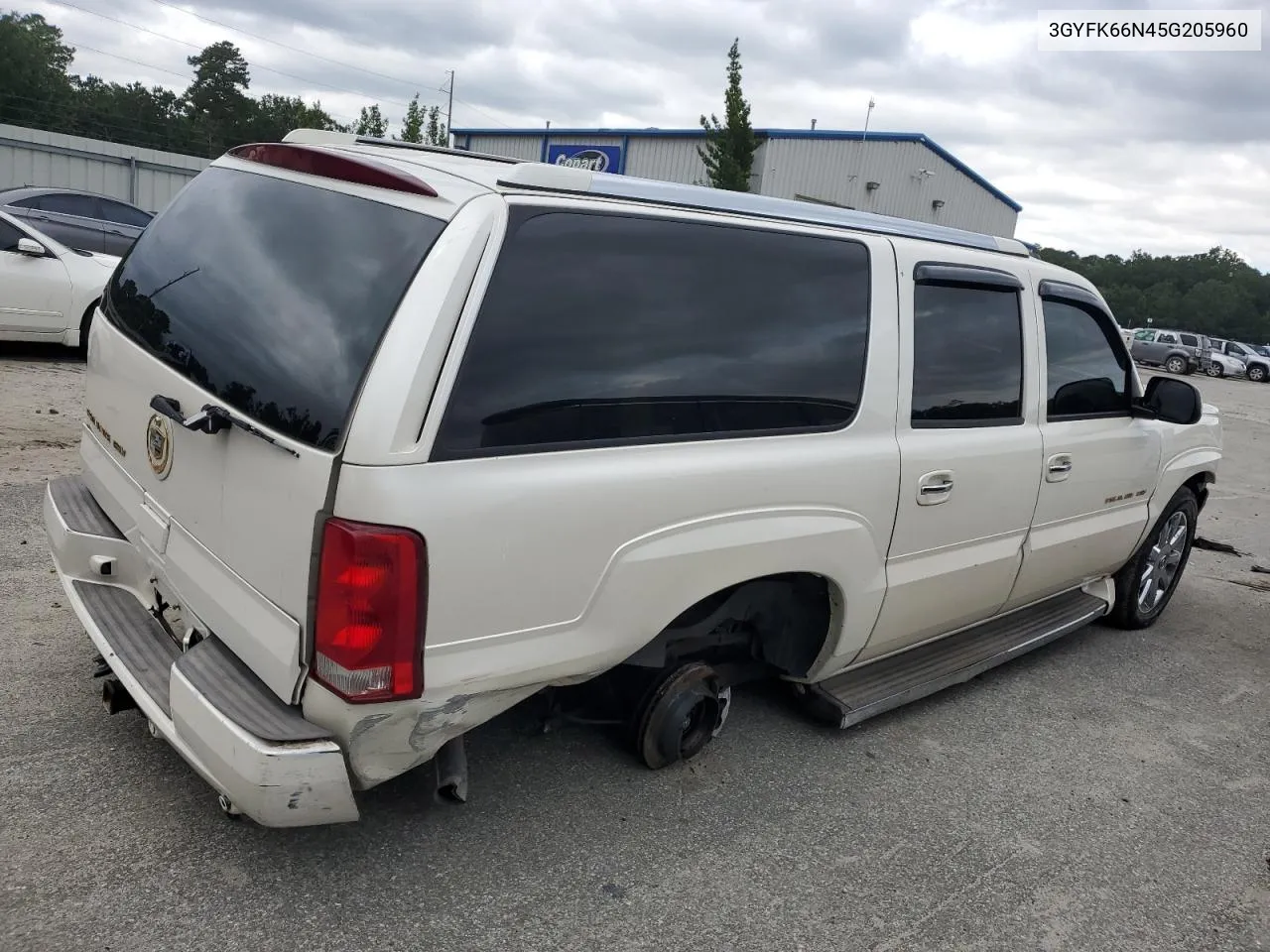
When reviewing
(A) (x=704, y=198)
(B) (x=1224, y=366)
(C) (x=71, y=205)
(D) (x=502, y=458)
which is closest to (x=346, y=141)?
(A) (x=704, y=198)

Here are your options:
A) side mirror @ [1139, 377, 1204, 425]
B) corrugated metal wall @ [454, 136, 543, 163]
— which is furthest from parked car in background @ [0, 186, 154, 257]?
corrugated metal wall @ [454, 136, 543, 163]

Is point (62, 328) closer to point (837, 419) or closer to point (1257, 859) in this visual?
point (837, 419)

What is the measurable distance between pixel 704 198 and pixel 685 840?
6.28ft

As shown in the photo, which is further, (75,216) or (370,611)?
(75,216)

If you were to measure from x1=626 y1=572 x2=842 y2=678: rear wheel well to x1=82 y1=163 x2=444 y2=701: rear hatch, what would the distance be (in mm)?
1127

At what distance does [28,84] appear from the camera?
67.4 metres

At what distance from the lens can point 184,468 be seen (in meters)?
2.62

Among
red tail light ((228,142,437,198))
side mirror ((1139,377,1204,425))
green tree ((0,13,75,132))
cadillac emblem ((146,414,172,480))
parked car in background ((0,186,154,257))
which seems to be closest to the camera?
red tail light ((228,142,437,198))

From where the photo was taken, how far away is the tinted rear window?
2.28 meters

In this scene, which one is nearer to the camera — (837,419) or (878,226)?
(837,419)

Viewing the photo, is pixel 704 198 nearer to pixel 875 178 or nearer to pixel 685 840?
pixel 685 840

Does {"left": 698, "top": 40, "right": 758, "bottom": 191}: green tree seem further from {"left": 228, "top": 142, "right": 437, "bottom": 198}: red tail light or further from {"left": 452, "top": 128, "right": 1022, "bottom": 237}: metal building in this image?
{"left": 228, "top": 142, "right": 437, "bottom": 198}: red tail light

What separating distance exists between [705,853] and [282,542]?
1.54 meters

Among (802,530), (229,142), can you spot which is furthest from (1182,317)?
(802,530)
